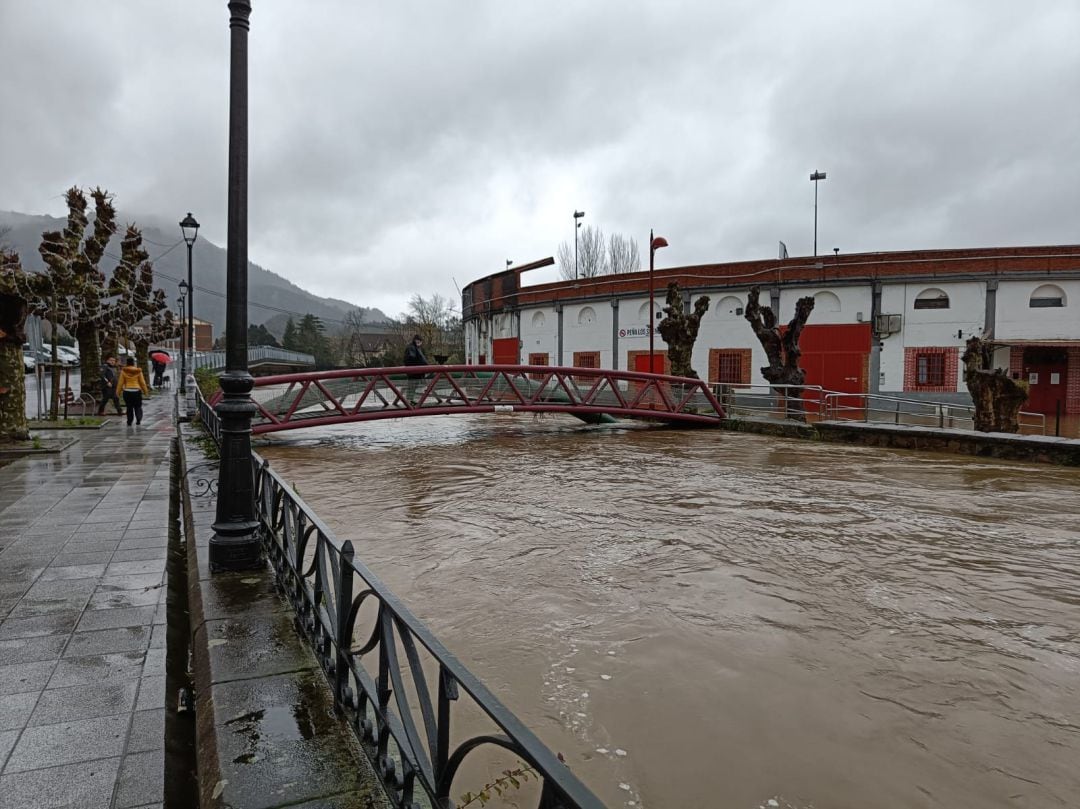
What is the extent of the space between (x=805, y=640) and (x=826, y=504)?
419 centimetres

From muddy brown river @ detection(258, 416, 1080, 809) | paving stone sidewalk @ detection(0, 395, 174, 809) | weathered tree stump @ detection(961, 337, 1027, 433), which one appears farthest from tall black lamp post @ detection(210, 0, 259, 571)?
weathered tree stump @ detection(961, 337, 1027, 433)

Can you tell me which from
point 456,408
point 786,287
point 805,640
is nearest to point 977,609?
point 805,640

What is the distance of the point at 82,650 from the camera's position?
144 inches

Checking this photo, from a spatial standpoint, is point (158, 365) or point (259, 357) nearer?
point (158, 365)

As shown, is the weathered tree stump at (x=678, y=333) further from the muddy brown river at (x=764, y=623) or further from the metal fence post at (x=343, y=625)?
the metal fence post at (x=343, y=625)

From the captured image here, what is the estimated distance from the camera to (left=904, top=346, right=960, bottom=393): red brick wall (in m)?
23.9

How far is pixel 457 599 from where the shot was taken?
15.7 ft

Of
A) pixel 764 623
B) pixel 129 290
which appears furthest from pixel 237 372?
pixel 129 290

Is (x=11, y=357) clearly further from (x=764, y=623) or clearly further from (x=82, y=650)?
(x=764, y=623)

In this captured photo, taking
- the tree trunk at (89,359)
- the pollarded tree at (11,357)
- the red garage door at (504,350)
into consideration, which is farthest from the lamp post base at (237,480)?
the red garage door at (504,350)

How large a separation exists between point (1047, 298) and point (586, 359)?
16891 millimetres

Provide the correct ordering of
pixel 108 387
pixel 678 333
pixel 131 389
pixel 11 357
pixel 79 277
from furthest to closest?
pixel 678 333 < pixel 108 387 < pixel 131 389 < pixel 79 277 < pixel 11 357

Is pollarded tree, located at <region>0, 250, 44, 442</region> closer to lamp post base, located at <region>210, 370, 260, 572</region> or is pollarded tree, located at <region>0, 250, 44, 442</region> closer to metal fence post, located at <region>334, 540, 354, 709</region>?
lamp post base, located at <region>210, 370, 260, 572</region>

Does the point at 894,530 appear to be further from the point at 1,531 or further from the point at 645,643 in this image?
the point at 1,531
